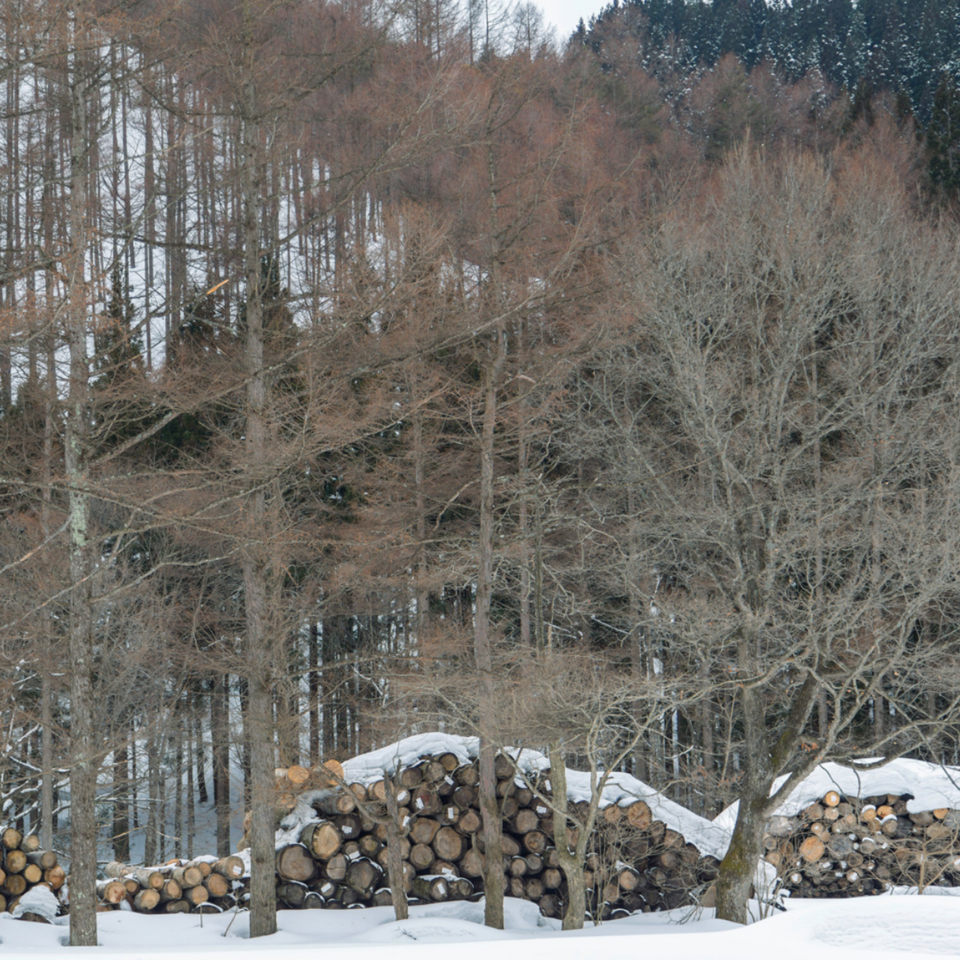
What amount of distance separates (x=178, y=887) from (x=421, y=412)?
626 cm

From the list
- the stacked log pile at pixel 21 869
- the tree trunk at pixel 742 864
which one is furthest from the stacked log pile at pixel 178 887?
the tree trunk at pixel 742 864

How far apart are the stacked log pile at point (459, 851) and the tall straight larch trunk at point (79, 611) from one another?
3585mm

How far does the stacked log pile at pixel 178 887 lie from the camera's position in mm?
10562

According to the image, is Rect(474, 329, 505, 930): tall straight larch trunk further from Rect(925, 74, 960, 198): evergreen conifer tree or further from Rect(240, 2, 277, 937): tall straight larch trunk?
Rect(925, 74, 960, 198): evergreen conifer tree

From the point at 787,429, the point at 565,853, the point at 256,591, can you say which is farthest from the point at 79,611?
the point at 787,429

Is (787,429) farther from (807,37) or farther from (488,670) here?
(807,37)

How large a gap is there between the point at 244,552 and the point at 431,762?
163 inches

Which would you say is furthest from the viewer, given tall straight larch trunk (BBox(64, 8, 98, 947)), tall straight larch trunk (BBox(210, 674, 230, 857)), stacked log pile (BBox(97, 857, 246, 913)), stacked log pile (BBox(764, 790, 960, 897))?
tall straight larch trunk (BBox(210, 674, 230, 857))

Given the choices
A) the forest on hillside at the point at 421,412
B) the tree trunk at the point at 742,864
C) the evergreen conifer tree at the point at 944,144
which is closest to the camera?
the forest on hillside at the point at 421,412

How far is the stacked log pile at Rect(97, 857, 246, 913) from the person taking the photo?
10562 mm

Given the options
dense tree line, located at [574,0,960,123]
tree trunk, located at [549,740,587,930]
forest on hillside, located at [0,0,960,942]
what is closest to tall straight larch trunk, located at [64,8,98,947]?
forest on hillside, located at [0,0,960,942]

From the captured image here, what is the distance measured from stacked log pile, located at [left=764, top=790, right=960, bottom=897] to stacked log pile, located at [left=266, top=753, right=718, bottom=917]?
1.14 m

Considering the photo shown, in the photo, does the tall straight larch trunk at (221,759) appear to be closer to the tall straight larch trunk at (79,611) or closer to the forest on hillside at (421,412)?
the forest on hillside at (421,412)

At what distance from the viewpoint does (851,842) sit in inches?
451
